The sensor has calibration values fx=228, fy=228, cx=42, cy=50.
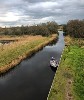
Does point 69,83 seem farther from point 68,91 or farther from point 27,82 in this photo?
point 27,82

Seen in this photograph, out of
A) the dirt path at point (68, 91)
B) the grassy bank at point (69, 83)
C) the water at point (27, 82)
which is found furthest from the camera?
the water at point (27, 82)

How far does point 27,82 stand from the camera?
4297cm

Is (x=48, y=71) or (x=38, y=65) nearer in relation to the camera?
(x=48, y=71)

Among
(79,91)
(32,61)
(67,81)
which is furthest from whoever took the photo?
(32,61)

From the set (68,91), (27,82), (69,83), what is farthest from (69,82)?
(27,82)

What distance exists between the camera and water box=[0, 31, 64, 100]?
35.7 meters

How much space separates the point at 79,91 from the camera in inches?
1318

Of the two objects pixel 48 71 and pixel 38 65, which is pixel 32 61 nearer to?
pixel 38 65

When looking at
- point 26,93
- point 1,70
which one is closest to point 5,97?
point 26,93

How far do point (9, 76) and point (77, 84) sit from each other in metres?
15.7

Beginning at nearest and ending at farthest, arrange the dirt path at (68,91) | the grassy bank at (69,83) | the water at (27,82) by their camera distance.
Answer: the dirt path at (68,91) → the grassy bank at (69,83) → the water at (27,82)

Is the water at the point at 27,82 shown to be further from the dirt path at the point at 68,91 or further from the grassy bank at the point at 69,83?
the dirt path at the point at 68,91

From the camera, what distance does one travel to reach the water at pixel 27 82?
3573cm

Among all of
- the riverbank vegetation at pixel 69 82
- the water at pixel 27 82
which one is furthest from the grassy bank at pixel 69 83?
the water at pixel 27 82
